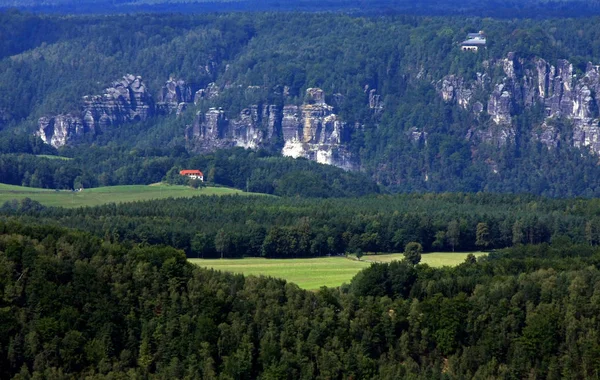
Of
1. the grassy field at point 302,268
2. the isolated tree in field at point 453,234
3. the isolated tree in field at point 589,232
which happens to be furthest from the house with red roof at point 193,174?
the grassy field at point 302,268

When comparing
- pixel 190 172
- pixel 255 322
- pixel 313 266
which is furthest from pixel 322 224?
pixel 190 172

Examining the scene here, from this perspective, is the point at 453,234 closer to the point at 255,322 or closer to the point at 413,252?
the point at 413,252

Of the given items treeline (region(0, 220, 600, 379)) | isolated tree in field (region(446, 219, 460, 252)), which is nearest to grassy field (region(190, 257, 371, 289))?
treeline (region(0, 220, 600, 379))

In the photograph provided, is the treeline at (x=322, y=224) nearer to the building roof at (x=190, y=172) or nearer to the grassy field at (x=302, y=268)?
the grassy field at (x=302, y=268)

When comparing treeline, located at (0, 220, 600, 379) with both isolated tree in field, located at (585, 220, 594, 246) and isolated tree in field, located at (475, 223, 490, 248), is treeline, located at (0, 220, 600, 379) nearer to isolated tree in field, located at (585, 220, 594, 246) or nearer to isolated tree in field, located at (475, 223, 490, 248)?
isolated tree in field, located at (475, 223, 490, 248)

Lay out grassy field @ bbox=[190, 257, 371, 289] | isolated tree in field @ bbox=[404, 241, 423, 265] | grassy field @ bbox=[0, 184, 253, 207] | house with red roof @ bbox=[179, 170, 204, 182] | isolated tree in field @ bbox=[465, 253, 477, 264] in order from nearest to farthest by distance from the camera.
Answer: grassy field @ bbox=[190, 257, 371, 289]
isolated tree in field @ bbox=[465, 253, 477, 264]
isolated tree in field @ bbox=[404, 241, 423, 265]
grassy field @ bbox=[0, 184, 253, 207]
house with red roof @ bbox=[179, 170, 204, 182]

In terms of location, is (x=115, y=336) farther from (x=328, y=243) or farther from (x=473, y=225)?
(x=473, y=225)

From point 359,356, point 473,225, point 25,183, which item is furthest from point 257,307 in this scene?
point 25,183
